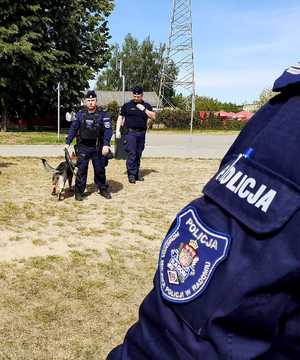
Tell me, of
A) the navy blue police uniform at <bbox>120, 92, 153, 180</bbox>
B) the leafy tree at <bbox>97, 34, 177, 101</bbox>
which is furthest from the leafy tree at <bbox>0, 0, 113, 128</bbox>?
the leafy tree at <bbox>97, 34, 177, 101</bbox>

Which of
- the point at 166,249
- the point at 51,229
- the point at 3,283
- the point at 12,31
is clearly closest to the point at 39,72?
the point at 12,31

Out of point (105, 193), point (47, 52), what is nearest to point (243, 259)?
point (105, 193)

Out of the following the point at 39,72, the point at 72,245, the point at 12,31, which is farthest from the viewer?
the point at 39,72

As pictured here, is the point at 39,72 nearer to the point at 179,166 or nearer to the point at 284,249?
the point at 179,166

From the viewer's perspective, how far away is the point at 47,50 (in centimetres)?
2275

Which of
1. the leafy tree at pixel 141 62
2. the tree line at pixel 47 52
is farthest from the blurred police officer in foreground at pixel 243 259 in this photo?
the leafy tree at pixel 141 62

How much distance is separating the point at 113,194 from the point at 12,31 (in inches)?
572

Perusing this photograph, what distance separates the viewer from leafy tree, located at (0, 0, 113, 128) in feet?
67.7

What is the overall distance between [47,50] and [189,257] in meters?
23.5

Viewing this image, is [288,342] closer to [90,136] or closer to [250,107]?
[90,136]

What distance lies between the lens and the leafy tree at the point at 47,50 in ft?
67.7

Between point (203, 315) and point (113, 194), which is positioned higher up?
point (203, 315)

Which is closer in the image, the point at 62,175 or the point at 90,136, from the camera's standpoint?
the point at 90,136

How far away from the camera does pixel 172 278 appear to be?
787mm
